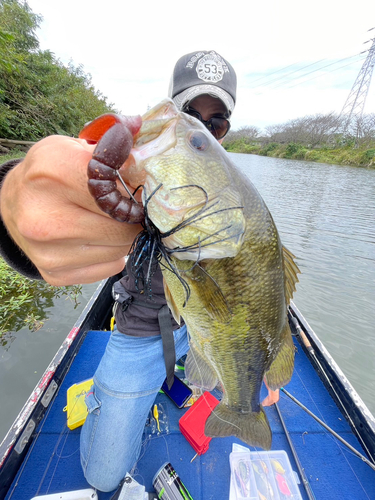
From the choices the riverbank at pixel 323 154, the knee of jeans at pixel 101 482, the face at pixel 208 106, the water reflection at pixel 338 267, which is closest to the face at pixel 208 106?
the face at pixel 208 106

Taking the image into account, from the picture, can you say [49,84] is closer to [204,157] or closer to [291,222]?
[291,222]

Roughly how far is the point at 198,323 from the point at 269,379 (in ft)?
2.57

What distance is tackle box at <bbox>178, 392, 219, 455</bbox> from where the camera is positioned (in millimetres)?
2488

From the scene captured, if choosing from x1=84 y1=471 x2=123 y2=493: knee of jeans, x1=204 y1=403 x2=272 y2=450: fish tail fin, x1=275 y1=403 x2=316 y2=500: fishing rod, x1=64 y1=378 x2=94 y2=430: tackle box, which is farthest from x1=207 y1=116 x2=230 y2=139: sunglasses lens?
x1=84 y1=471 x2=123 y2=493: knee of jeans

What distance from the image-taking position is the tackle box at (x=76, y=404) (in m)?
2.56

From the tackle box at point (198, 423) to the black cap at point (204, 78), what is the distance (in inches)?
125

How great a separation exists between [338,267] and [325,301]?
2.28m

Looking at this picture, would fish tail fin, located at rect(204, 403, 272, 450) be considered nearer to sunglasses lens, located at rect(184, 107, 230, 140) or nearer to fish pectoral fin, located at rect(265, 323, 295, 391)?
fish pectoral fin, located at rect(265, 323, 295, 391)

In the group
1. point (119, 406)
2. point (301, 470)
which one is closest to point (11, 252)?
point (119, 406)

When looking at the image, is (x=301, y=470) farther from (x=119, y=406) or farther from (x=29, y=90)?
(x=29, y=90)

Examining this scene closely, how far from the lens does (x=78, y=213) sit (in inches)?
42.1

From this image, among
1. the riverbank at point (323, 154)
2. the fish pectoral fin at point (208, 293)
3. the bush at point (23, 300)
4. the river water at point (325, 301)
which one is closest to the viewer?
the fish pectoral fin at point (208, 293)

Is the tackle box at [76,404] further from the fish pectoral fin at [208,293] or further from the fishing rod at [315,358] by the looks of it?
the fishing rod at [315,358]

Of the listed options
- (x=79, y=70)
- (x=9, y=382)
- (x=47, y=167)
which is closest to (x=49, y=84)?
(x=79, y=70)
